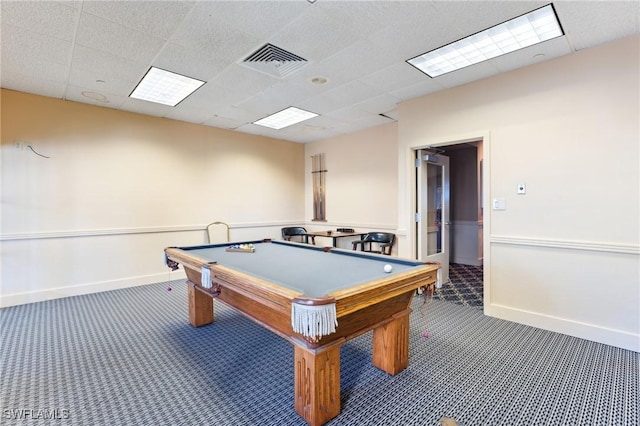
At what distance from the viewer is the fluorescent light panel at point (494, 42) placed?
236 cm

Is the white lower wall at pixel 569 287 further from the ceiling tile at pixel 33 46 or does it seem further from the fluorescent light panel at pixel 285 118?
the ceiling tile at pixel 33 46

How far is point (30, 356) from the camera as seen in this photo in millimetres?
2455

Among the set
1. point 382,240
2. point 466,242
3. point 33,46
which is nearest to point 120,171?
point 33,46

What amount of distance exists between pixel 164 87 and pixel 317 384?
12.3 feet

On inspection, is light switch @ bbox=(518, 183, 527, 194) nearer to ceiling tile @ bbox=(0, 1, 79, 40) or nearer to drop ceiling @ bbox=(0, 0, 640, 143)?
drop ceiling @ bbox=(0, 0, 640, 143)

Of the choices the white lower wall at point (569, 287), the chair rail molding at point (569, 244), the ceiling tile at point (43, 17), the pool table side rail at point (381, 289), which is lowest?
the white lower wall at point (569, 287)

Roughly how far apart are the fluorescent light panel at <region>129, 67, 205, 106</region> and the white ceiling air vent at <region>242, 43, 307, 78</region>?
82cm

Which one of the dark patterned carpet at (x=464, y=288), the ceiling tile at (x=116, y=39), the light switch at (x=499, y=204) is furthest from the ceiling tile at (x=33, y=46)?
the dark patterned carpet at (x=464, y=288)

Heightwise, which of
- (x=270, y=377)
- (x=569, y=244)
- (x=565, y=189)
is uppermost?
(x=565, y=189)

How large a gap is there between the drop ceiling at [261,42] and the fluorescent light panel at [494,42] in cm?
→ 9

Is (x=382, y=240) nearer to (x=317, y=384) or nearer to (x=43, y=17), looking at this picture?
(x=317, y=384)

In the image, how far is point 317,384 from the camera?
1.66 metres

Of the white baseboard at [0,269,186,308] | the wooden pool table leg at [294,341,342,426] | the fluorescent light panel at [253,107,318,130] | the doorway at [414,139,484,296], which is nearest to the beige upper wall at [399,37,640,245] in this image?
the doorway at [414,139,484,296]

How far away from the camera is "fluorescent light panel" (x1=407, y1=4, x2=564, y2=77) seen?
2.36m
